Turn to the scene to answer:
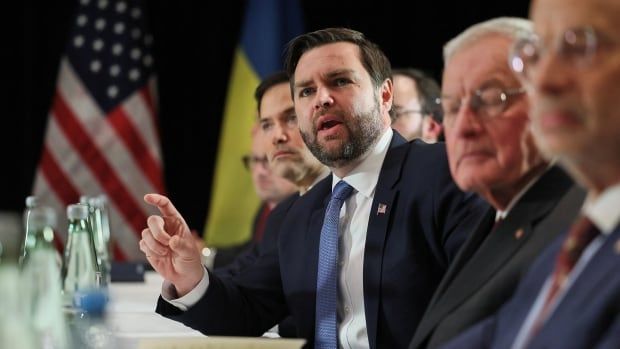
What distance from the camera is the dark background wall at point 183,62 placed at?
6707mm

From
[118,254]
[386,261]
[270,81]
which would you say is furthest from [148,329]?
[118,254]

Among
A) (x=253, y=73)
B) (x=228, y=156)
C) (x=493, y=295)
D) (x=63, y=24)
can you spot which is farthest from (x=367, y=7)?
(x=493, y=295)

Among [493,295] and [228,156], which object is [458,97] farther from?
[228,156]

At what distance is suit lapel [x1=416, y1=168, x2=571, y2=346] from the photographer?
5.84 ft

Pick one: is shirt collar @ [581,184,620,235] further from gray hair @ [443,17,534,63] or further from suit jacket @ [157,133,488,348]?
suit jacket @ [157,133,488,348]

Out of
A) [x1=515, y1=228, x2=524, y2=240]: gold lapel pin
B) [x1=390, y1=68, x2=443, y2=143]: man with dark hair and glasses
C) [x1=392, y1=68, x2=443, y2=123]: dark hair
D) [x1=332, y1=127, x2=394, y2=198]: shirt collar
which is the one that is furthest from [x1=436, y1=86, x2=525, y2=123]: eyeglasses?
[x1=392, y1=68, x2=443, y2=123]: dark hair

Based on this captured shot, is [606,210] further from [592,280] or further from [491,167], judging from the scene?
[491,167]

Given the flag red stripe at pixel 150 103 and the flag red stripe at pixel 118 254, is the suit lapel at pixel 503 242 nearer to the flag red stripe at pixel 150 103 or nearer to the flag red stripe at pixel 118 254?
the flag red stripe at pixel 118 254

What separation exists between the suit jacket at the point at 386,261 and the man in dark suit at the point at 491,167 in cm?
57

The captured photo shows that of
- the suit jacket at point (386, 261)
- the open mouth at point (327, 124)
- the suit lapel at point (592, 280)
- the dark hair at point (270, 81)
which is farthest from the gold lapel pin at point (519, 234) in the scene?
the dark hair at point (270, 81)

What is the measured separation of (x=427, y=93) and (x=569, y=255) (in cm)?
339

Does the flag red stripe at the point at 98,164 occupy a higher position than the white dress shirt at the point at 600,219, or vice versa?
the white dress shirt at the point at 600,219

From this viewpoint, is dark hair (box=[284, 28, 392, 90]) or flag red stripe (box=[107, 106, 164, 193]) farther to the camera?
flag red stripe (box=[107, 106, 164, 193])

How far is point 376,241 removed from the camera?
258cm
